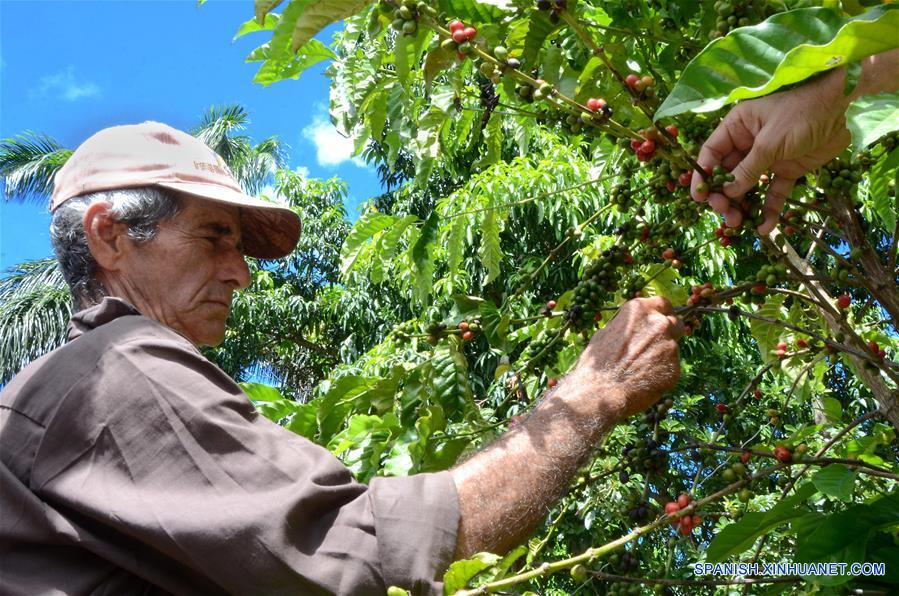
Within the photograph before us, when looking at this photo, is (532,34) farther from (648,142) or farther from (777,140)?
(777,140)

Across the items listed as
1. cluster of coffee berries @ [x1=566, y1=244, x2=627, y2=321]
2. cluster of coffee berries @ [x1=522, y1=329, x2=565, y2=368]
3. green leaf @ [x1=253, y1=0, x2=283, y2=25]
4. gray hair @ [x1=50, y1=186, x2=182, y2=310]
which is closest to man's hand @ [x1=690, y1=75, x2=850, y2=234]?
cluster of coffee berries @ [x1=566, y1=244, x2=627, y2=321]

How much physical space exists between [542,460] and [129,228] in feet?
3.28

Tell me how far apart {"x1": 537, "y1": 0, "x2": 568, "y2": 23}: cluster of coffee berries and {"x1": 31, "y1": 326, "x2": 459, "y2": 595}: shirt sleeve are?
0.92 meters

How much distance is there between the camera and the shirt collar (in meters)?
1.58

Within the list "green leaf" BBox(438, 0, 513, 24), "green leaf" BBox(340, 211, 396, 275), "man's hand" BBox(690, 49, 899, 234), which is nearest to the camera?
"man's hand" BBox(690, 49, 899, 234)

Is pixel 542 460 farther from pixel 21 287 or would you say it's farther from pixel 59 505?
pixel 21 287

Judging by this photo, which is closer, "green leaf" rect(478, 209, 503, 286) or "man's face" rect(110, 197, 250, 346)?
"man's face" rect(110, 197, 250, 346)

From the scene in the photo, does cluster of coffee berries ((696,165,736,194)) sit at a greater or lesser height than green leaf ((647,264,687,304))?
greater

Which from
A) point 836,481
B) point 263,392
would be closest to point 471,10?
point 263,392

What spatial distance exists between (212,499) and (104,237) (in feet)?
2.59

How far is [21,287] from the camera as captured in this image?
1655cm

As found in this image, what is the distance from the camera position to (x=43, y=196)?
Answer: 56.1 ft

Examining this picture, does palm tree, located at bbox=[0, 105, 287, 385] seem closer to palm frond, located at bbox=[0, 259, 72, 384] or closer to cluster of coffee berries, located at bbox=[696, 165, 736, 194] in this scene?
palm frond, located at bbox=[0, 259, 72, 384]

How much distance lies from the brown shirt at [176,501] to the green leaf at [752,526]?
90cm
